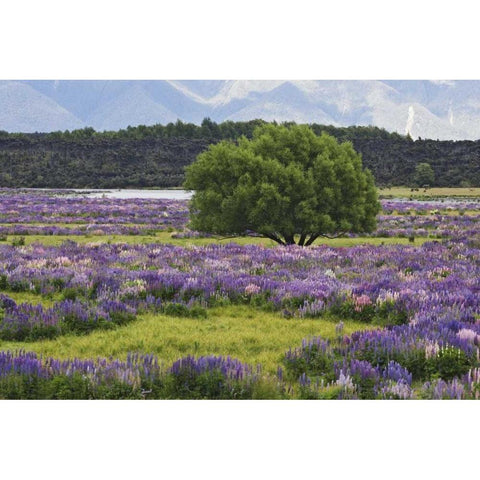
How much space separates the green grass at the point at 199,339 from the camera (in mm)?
8758

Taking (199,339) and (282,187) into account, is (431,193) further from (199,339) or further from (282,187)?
(199,339)

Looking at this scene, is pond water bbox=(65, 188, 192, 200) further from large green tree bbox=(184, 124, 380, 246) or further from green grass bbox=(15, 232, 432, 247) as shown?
large green tree bbox=(184, 124, 380, 246)

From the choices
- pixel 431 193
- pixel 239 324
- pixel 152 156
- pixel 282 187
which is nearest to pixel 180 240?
pixel 282 187

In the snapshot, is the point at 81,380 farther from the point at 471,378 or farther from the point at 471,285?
the point at 471,285

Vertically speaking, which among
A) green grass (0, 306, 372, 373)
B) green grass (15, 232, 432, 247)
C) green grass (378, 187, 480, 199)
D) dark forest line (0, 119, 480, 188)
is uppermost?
dark forest line (0, 119, 480, 188)

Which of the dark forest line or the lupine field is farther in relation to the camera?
the dark forest line

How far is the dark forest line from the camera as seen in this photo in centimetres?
12000

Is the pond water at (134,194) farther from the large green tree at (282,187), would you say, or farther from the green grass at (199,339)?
the green grass at (199,339)

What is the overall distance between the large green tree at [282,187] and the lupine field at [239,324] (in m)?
4.59

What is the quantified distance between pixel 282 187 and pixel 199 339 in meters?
15.6

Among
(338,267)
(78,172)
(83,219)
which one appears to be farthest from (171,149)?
(338,267)

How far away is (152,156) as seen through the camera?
141500 mm

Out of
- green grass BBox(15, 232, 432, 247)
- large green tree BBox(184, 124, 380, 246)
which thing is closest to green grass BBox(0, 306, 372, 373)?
large green tree BBox(184, 124, 380, 246)

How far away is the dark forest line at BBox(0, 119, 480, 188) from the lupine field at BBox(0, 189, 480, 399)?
310ft
